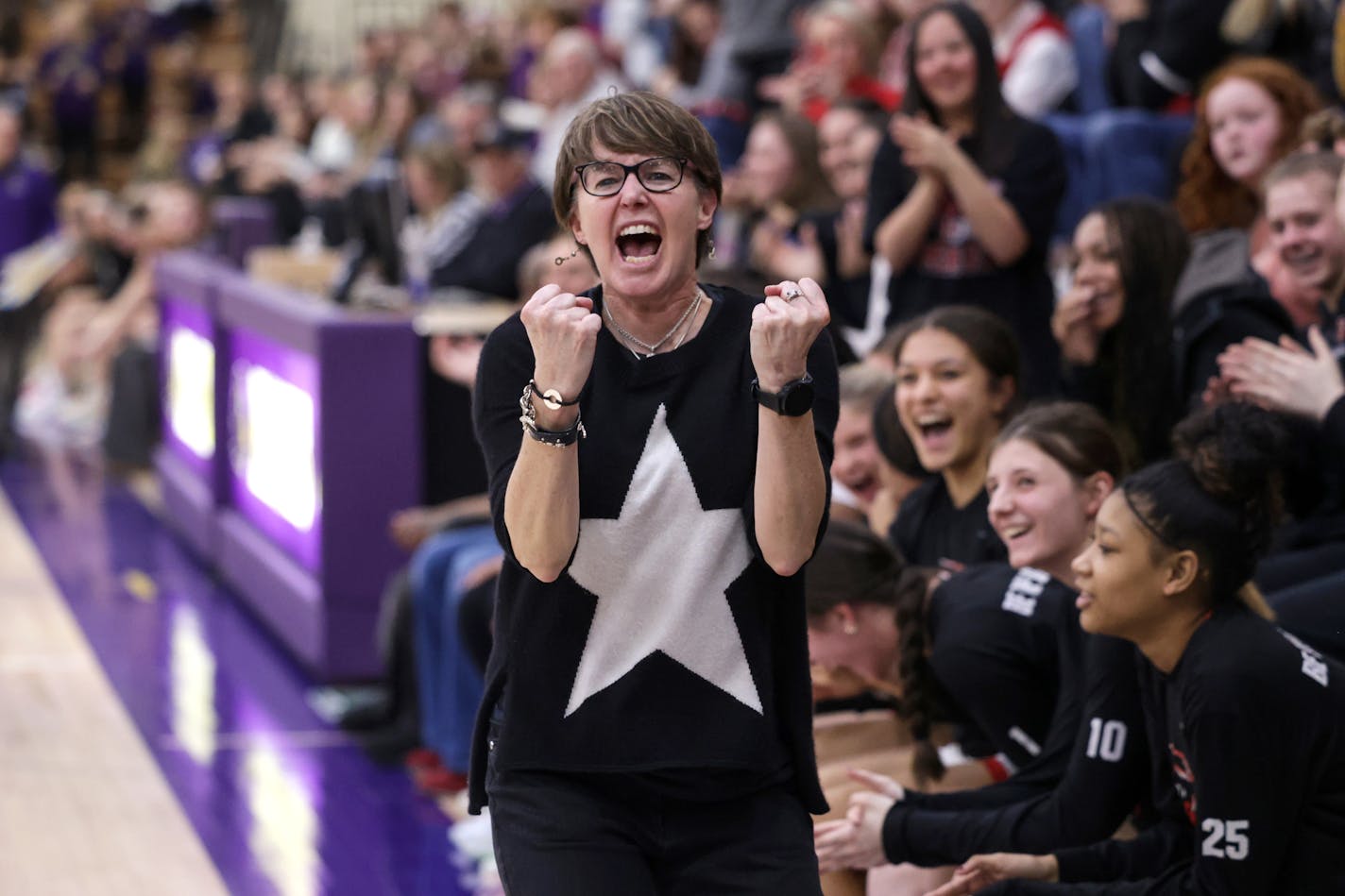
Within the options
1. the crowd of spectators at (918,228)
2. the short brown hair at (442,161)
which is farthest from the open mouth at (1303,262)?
the short brown hair at (442,161)

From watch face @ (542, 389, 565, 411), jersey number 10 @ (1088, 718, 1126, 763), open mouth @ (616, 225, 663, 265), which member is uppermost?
open mouth @ (616, 225, 663, 265)

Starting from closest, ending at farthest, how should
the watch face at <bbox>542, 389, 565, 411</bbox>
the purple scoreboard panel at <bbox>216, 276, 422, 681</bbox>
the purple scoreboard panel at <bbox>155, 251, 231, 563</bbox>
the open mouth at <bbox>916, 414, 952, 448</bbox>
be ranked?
the watch face at <bbox>542, 389, 565, 411</bbox>
the open mouth at <bbox>916, 414, 952, 448</bbox>
the purple scoreboard panel at <bbox>216, 276, 422, 681</bbox>
the purple scoreboard panel at <bbox>155, 251, 231, 563</bbox>

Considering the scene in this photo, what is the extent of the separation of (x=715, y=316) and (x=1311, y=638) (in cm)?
153

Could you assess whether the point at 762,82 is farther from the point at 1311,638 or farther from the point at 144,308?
the point at 1311,638

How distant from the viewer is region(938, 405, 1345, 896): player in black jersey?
265 cm

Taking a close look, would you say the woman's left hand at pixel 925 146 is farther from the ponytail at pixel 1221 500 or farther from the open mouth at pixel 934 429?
the ponytail at pixel 1221 500

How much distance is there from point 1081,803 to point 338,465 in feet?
11.5

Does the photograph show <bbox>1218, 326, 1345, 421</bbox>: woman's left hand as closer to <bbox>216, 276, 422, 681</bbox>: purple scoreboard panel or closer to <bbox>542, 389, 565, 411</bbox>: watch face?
<bbox>542, 389, 565, 411</bbox>: watch face

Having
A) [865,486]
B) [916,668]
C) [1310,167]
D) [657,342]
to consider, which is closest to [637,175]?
[657,342]

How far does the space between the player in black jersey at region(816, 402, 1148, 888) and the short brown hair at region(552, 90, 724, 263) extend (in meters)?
1.19

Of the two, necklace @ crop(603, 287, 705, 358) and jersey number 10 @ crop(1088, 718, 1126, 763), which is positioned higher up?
necklace @ crop(603, 287, 705, 358)

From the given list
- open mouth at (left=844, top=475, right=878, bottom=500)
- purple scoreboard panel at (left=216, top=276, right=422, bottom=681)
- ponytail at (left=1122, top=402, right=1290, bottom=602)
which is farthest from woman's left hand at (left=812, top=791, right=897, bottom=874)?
purple scoreboard panel at (left=216, top=276, right=422, bottom=681)

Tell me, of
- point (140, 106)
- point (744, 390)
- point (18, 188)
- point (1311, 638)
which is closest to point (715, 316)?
point (744, 390)

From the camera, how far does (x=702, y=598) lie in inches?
87.7
